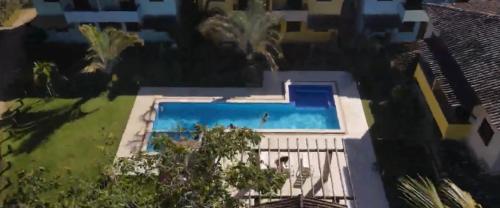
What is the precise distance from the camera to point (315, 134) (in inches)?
1190

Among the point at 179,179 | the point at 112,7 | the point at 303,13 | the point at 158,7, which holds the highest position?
the point at 112,7

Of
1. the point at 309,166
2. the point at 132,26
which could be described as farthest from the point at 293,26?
the point at 309,166

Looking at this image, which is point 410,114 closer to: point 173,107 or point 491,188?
point 491,188

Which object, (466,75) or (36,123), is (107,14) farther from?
(466,75)

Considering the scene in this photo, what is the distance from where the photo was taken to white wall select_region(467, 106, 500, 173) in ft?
80.1

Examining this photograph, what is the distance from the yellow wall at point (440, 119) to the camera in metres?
26.4

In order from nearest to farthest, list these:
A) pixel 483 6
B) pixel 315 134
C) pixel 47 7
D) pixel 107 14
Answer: pixel 483 6 → pixel 315 134 → pixel 107 14 → pixel 47 7

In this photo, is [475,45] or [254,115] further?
[254,115]

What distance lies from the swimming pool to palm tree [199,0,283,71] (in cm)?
325

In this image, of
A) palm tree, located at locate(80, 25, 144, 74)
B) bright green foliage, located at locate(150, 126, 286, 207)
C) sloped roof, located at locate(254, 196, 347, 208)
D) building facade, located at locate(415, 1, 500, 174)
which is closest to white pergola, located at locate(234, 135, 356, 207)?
sloped roof, located at locate(254, 196, 347, 208)

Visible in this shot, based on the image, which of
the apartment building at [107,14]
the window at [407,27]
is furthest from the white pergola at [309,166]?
the apartment building at [107,14]

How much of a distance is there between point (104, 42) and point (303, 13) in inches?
566

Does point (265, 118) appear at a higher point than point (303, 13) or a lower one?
lower

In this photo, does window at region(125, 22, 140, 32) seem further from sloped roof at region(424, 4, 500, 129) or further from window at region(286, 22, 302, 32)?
sloped roof at region(424, 4, 500, 129)
